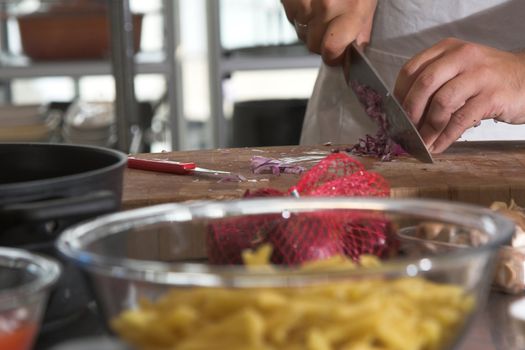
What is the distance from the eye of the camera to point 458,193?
1.09 meters

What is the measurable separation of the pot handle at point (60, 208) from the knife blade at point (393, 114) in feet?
2.20

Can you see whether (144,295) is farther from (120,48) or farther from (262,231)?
(120,48)

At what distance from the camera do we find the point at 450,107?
1.30m

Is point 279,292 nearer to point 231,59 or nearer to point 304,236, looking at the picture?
point 304,236

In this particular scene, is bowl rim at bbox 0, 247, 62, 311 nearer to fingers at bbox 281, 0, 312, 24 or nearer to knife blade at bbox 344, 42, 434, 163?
knife blade at bbox 344, 42, 434, 163

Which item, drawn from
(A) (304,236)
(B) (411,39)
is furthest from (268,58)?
(A) (304,236)

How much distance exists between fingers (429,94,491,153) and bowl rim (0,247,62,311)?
2.72ft

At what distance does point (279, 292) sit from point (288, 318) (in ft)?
0.05

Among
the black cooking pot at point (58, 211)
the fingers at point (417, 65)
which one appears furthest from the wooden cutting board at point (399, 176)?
the black cooking pot at point (58, 211)

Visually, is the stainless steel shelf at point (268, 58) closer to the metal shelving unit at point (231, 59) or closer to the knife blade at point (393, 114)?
the metal shelving unit at point (231, 59)

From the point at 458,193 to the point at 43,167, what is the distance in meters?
0.49

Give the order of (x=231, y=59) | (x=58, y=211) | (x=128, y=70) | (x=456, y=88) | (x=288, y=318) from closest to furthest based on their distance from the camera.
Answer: (x=288, y=318) → (x=58, y=211) → (x=456, y=88) → (x=128, y=70) → (x=231, y=59)

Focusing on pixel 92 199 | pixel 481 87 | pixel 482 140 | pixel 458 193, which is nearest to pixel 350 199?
pixel 92 199

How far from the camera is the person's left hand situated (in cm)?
129
